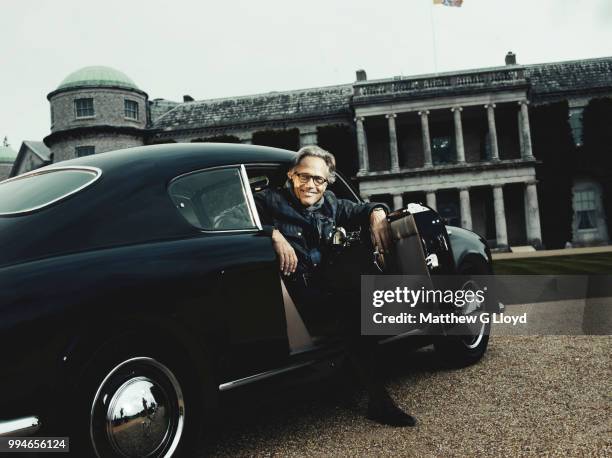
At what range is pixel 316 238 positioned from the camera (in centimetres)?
327

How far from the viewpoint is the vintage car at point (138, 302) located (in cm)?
185

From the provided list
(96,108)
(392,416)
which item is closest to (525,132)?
(96,108)

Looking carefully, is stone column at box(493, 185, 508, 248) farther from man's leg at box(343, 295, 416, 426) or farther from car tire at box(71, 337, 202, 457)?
car tire at box(71, 337, 202, 457)

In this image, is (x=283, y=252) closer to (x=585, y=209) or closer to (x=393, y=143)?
(x=393, y=143)

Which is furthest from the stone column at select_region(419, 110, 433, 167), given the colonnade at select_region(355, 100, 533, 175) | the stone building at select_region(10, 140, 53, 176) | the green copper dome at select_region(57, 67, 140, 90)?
the stone building at select_region(10, 140, 53, 176)

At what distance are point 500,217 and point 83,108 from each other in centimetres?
3087

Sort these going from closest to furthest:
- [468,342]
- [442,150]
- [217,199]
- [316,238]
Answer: [217,199], [316,238], [468,342], [442,150]

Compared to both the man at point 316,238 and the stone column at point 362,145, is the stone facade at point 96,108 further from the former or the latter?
the man at point 316,238

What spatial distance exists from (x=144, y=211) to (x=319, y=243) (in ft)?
4.08

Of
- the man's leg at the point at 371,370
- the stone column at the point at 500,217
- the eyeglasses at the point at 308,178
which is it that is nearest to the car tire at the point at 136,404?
the man's leg at the point at 371,370

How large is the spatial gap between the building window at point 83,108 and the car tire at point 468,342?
37.2m

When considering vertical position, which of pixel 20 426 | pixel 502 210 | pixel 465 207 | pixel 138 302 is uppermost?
pixel 465 207

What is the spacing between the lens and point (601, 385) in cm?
378

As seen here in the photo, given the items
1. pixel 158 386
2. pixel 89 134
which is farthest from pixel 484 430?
pixel 89 134
